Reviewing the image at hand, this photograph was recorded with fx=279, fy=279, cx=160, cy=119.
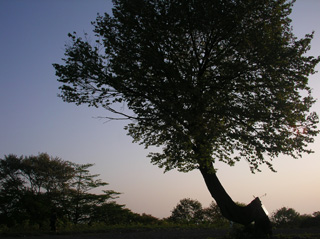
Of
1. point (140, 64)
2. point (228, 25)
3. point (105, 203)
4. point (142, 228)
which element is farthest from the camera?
point (105, 203)

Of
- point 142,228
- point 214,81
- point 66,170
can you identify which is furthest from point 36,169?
point 214,81

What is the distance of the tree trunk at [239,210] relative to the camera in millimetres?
12836

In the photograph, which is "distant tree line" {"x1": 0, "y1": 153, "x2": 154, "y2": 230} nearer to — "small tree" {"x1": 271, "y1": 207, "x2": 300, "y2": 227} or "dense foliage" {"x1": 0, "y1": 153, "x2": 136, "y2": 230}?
"dense foliage" {"x1": 0, "y1": 153, "x2": 136, "y2": 230}

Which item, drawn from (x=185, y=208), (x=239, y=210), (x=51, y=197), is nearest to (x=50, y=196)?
(x=51, y=197)

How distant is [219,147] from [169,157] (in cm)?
259

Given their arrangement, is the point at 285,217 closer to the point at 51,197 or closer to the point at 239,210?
the point at 239,210

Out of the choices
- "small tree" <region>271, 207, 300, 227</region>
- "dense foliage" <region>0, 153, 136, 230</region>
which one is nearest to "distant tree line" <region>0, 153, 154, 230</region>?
"dense foliage" <region>0, 153, 136, 230</region>

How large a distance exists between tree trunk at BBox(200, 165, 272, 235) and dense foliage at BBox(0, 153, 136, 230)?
29.1 m

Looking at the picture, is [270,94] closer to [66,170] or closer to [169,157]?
[169,157]

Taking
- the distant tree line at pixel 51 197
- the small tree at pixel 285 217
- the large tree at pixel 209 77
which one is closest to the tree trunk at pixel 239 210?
the large tree at pixel 209 77

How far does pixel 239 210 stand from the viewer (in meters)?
13.2

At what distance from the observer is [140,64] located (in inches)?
545

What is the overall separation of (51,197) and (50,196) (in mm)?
214

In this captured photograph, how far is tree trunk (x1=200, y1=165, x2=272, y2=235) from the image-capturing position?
1284cm
